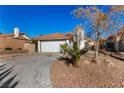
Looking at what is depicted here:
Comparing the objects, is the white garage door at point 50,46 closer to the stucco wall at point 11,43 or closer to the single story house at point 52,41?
the single story house at point 52,41

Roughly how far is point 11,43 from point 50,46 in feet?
15.7

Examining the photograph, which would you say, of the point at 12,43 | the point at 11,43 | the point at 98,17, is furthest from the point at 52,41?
the point at 98,17

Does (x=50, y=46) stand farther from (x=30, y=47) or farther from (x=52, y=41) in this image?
(x=30, y=47)

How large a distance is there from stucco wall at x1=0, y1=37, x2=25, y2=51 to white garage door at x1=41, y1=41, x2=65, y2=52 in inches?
105

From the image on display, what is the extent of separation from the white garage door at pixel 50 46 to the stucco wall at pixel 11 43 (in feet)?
8.74

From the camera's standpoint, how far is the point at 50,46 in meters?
21.5

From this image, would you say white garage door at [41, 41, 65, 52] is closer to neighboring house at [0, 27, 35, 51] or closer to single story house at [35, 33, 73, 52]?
single story house at [35, 33, 73, 52]

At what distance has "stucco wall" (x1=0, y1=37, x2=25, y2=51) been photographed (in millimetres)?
17609

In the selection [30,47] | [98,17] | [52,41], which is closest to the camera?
[98,17]

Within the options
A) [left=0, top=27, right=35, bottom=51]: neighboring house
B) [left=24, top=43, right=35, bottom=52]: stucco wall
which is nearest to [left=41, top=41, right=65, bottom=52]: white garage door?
[left=24, top=43, right=35, bottom=52]: stucco wall

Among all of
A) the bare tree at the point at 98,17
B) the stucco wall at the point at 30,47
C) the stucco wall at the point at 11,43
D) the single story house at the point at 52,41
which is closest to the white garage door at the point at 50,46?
the single story house at the point at 52,41

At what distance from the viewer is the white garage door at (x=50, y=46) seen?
2098 cm
